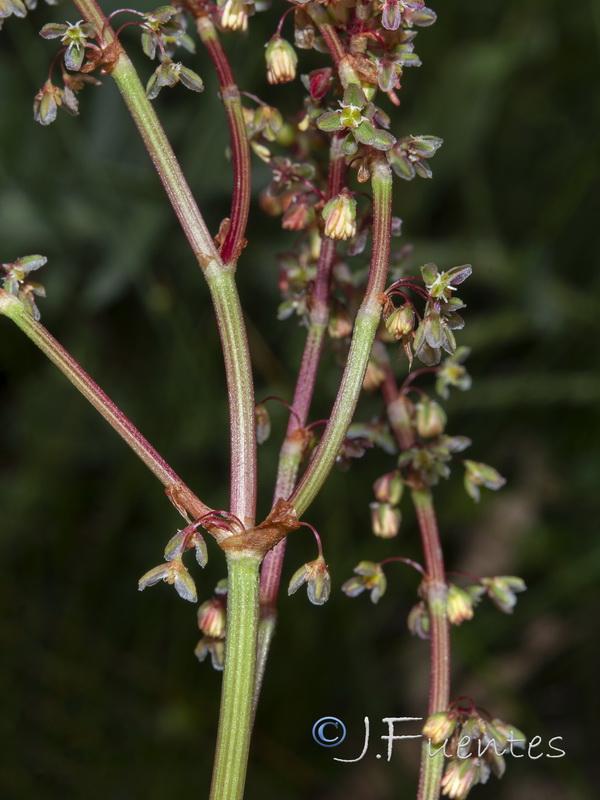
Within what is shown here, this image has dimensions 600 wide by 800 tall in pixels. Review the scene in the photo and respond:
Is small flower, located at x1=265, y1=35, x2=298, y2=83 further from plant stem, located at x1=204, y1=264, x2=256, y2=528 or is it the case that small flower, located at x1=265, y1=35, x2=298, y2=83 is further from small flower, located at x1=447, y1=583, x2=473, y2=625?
small flower, located at x1=447, y1=583, x2=473, y2=625

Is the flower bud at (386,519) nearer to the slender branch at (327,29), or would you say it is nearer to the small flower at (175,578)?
the small flower at (175,578)

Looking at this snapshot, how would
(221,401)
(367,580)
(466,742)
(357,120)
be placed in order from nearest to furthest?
(357,120)
(466,742)
(367,580)
(221,401)

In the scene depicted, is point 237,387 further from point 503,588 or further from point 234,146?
point 503,588

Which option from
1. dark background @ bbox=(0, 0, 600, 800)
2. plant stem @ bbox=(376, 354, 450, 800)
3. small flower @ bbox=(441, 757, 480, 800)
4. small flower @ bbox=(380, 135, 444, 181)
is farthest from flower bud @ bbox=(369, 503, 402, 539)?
dark background @ bbox=(0, 0, 600, 800)

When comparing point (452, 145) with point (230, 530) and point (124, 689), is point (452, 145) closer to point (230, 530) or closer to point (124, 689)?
point (124, 689)

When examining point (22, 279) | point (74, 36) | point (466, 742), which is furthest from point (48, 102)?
point (466, 742)

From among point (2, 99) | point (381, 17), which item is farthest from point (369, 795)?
point (381, 17)

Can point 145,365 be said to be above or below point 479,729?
above
